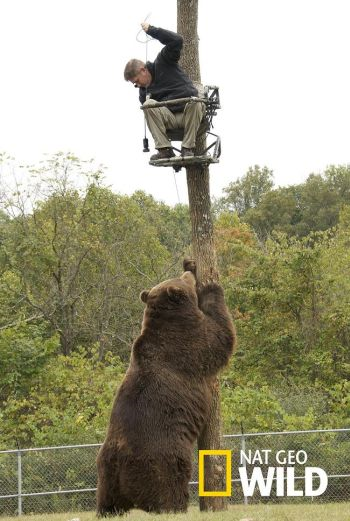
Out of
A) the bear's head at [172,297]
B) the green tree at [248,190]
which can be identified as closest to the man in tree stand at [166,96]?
the bear's head at [172,297]

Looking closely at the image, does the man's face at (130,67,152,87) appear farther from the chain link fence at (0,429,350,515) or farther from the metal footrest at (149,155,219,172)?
the chain link fence at (0,429,350,515)

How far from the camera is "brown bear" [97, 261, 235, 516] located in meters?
10.2

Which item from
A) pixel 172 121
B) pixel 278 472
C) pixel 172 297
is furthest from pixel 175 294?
pixel 278 472

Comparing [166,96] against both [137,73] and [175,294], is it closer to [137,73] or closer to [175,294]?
[137,73]

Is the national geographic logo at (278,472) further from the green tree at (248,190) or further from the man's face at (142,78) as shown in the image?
the green tree at (248,190)

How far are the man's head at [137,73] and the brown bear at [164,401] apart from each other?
2.18 meters

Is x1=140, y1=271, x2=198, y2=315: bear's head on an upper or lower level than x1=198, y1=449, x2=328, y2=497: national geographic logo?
upper

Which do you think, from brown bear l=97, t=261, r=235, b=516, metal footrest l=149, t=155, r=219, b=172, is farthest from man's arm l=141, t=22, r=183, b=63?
brown bear l=97, t=261, r=235, b=516

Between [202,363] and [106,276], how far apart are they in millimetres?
26238

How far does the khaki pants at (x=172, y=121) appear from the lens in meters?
11.0

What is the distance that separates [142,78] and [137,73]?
8cm

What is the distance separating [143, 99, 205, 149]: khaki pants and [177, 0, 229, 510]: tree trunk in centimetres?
59

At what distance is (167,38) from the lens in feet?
35.3

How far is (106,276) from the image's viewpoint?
121ft
